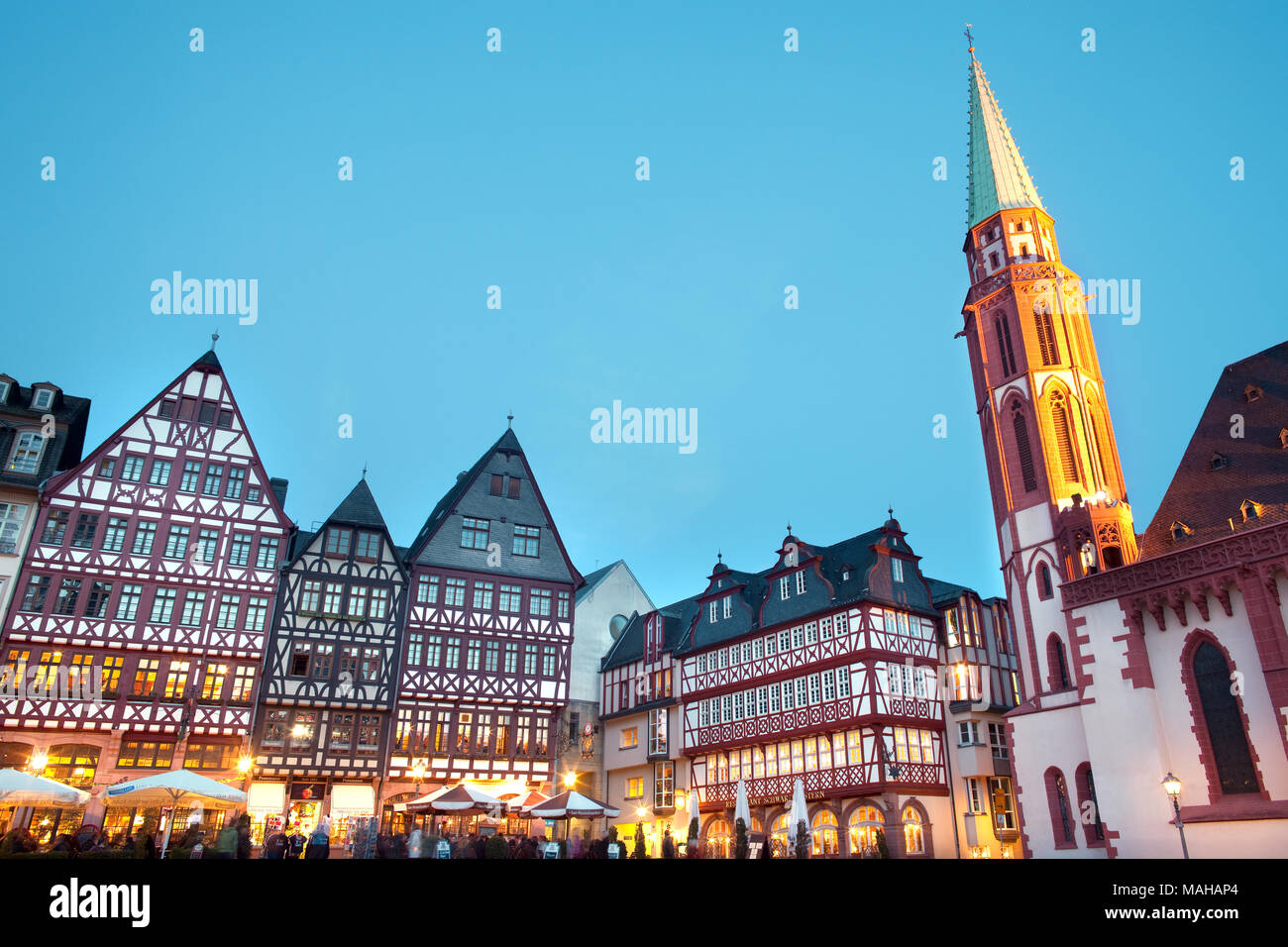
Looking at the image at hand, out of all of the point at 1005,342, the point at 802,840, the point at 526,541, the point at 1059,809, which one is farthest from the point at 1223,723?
the point at 526,541

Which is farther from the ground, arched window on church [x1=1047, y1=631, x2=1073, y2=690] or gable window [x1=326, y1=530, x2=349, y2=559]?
gable window [x1=326, y1=530, x2=349, y2=559]

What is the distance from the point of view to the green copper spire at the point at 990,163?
37.9m

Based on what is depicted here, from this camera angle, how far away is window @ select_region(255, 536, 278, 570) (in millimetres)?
36875

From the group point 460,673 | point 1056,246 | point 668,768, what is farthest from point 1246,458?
point 460,673

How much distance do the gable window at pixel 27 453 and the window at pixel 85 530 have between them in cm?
297

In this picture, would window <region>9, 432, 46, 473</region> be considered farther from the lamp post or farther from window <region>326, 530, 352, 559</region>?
the lamp post

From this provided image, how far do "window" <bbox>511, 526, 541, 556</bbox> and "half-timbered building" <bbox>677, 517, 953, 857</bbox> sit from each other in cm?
954

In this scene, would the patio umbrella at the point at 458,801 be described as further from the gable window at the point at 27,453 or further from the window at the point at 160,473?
the gable window at the point at 27,453

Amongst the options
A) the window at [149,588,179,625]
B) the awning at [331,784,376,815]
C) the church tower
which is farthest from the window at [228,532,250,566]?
the church tower

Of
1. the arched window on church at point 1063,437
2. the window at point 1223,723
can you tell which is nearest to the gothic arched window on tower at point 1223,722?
the window at point 1223,723
